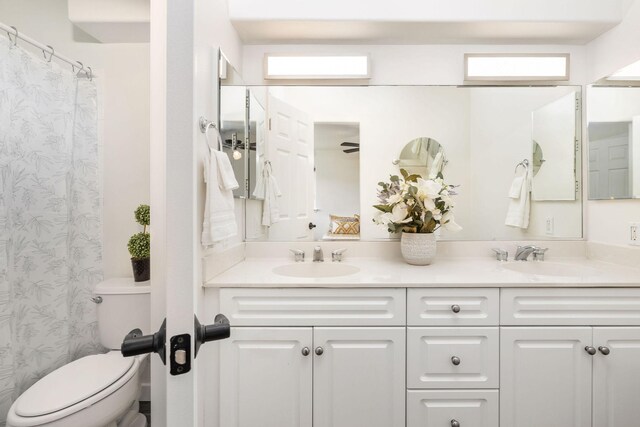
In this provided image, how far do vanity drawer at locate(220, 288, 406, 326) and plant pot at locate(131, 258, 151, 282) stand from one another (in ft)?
1.98

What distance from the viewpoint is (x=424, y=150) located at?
67.6 inches

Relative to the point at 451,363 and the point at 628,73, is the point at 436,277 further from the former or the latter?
the point at 628,73

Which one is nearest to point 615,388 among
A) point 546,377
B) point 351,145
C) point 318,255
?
point 546,377

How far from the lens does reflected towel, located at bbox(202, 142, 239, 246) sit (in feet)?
3.68

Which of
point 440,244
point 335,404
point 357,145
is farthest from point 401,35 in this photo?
point 335,404

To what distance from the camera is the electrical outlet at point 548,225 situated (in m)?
1.71

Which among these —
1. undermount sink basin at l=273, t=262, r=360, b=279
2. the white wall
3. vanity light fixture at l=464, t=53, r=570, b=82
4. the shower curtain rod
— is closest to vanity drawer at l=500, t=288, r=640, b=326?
undermount sink basin at l=273, t=262, r=360, b=279

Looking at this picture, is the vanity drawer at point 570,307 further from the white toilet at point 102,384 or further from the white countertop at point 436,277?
the white toilet at point 102,384

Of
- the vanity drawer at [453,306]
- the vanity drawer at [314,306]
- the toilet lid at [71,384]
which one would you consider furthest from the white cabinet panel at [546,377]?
the toilet lid at [71,384]

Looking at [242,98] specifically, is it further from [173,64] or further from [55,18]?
[173,64]

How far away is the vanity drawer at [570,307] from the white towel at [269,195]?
1206mm

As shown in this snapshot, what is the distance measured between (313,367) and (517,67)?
1.93m

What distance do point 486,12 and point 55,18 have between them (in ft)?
7.61

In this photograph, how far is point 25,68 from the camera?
1187 mm
